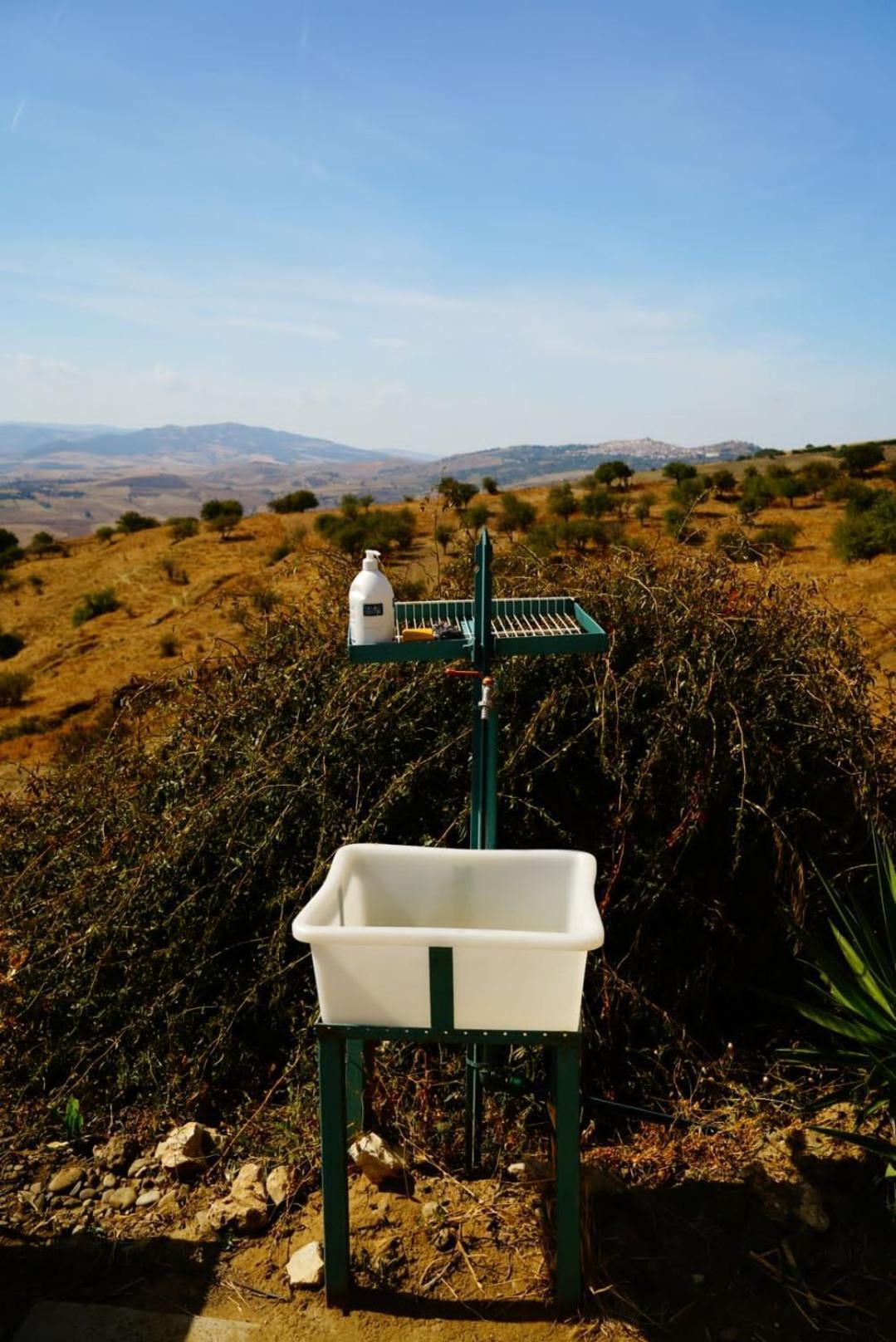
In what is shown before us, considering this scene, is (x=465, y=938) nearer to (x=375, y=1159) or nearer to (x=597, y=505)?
(x=375, y=1159)

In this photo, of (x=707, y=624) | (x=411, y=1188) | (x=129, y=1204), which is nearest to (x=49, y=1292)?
(x=129, y=1204)

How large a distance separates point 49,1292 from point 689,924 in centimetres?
228

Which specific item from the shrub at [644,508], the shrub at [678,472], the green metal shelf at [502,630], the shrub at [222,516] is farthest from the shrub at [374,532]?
the green metal shelf at [502,630]

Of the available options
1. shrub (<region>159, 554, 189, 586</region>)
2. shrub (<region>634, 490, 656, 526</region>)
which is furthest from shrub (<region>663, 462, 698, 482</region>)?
shrub (<region>159, 554, 189, 586</region>)

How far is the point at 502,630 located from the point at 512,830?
116cm

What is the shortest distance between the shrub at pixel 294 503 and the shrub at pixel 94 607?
1119 centimetres

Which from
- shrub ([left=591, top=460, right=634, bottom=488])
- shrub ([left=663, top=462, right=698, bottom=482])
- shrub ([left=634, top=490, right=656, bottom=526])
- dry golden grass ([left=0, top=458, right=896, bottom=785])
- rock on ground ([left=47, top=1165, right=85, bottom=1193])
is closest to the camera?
rock on ground ([left=47, top=1165, right=85, bottom=1193])

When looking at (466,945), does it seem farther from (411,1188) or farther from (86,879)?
(86,879)

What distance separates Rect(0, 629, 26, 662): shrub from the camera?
13992mm

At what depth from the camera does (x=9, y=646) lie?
46.6 ft

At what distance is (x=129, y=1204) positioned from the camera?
2.61m

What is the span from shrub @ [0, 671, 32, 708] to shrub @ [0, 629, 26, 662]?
2.66 m

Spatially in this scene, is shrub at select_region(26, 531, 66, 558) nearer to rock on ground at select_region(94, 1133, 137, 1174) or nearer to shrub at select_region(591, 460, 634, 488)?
shrub at select_region(591, 460, 634, 488)

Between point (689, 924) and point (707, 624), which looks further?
point (707, 624)
